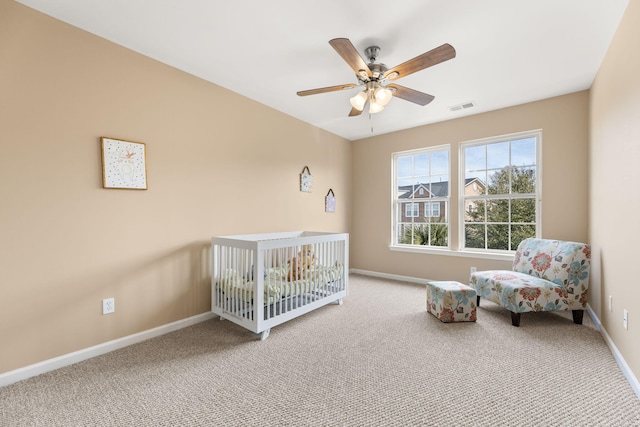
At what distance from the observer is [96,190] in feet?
6.79

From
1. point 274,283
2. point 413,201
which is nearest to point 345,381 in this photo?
point 274,283

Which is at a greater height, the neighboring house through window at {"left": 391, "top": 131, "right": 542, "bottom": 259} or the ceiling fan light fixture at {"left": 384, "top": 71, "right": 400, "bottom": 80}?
the ceiling fan light fixture at {"left": 384, "top": 71, "right": 400, "bottom": 80}

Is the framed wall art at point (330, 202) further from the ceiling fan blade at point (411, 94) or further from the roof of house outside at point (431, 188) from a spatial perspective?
the ceiling fan blade at point (411, 94)

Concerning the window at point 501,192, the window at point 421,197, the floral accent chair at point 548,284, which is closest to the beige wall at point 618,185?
the floral accent chair at point 548,284

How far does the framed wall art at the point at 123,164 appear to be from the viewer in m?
Result: 2.10

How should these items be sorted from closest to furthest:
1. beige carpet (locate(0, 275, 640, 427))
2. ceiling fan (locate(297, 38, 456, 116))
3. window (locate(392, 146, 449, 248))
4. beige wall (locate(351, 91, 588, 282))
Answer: beige carpet (locate(0, 275, 640, 427)), ceiling fan (locate(297, 38, 456, 116)), beige wall (locate(351, 91, 588, 282)), window (locate(392, 146, 449, 248))

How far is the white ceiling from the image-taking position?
1.79m

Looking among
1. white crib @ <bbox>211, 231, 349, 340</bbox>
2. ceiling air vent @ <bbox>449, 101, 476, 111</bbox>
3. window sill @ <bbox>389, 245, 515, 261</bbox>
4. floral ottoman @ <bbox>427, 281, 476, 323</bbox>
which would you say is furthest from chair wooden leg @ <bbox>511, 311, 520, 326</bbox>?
ceiling air vent @ <bbox>449, 101, 476, 111</bbox>

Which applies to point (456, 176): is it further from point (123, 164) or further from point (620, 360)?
point (123, 164)

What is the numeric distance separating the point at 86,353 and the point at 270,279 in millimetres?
1410

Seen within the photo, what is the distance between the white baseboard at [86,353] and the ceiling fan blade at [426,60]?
2772 millimetres

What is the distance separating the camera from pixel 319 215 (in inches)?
167

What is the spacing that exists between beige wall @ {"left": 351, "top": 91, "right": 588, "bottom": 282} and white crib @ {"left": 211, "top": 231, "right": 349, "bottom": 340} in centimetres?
161

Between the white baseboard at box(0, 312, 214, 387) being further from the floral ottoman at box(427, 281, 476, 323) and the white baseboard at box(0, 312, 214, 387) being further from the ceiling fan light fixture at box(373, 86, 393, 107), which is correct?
the ceiling fan light fixture at box(373, 86, 393, 107)
